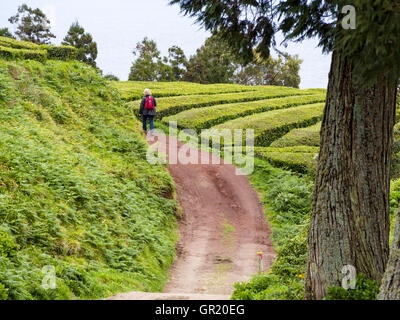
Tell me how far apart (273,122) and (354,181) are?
17616 mm

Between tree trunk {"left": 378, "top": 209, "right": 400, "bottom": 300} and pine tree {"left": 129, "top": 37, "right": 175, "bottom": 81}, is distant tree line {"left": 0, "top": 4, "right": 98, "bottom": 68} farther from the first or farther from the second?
tree trunk {"left": 378, "top": 209, "right": 400, "bottom": 300}

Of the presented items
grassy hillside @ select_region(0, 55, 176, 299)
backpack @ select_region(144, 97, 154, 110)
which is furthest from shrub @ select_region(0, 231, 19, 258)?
backpack @ select_region(144, 97, 154, 110)

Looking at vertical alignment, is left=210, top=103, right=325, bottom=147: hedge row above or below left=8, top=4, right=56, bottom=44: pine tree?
below

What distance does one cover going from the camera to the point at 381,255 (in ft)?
16.6

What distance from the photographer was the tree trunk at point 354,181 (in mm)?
4945

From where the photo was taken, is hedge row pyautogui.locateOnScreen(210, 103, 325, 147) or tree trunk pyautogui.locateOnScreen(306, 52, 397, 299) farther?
hedge row pyautogui.locateOnScreen(210, 103, 325, 147)

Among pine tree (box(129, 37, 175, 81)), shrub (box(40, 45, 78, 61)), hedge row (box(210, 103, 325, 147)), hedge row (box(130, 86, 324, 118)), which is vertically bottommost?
hedge row (box(210, 103, 325, 147))

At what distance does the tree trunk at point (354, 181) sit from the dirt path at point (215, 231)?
246 cm

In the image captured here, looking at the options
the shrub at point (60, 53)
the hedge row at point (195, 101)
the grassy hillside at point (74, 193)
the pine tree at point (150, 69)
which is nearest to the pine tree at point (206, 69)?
the pine tree at point (150, 69)

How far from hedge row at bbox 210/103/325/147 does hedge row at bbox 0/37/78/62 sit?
300 inches

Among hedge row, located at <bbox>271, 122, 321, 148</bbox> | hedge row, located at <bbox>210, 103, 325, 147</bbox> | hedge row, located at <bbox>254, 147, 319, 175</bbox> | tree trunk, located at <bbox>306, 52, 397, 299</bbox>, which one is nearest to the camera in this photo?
tree trunk, located at <bbox>306, 52, 397, 299</bbox>

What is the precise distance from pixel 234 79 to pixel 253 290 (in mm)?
59125

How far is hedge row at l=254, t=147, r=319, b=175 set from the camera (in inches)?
641

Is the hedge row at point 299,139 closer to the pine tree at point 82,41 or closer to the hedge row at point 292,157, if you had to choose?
the hedge row at point 292,157
